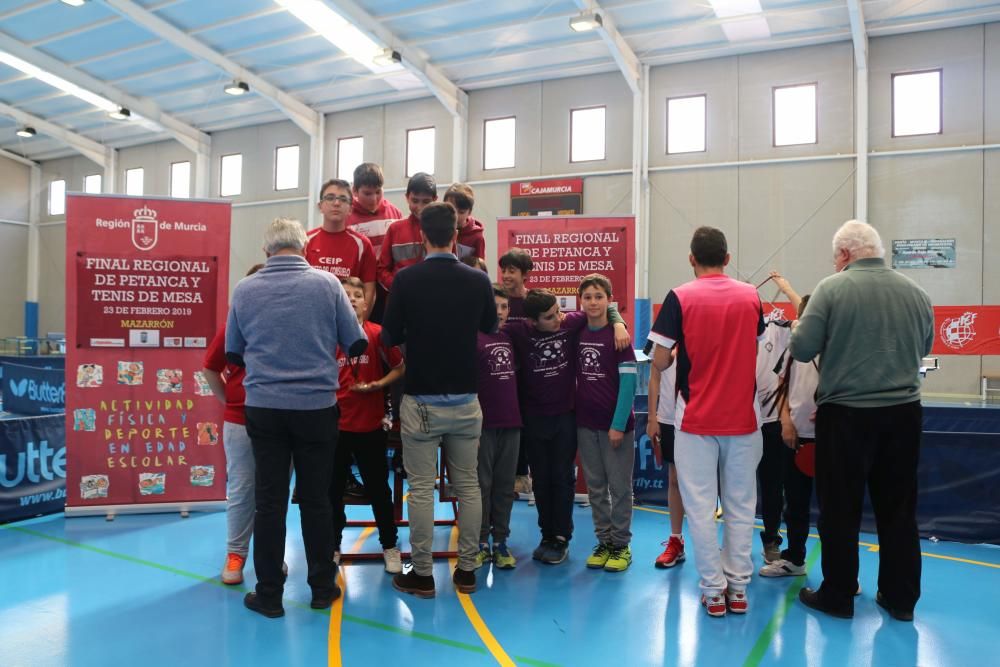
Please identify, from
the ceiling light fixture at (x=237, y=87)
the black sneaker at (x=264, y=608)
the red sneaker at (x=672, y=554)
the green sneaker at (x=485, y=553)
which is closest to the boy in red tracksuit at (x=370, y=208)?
the green sneaker at (x=485, y=553)

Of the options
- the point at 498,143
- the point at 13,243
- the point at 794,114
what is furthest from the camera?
the point at 13,243

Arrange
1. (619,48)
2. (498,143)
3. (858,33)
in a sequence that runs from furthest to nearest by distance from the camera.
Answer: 1. (498,143)
2. (619,48)
3. (858,33)

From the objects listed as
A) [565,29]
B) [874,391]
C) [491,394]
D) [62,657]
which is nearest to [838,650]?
[874,391]

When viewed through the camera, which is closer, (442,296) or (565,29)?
(442,296)

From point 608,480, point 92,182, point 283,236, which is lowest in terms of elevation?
point 608,480

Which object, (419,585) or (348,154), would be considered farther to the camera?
(348,154)

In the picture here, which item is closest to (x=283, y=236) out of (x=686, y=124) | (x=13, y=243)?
(x=686, y=124)

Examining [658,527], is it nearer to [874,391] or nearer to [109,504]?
[874,391]

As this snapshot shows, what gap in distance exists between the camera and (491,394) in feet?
13.2

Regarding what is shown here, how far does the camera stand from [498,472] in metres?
4.12

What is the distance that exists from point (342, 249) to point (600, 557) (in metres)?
2.50

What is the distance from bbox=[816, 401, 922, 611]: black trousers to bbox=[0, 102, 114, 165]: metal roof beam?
21.7 metres

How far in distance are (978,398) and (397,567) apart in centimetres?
1175

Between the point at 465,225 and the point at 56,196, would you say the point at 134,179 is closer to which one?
the point at 56,196
